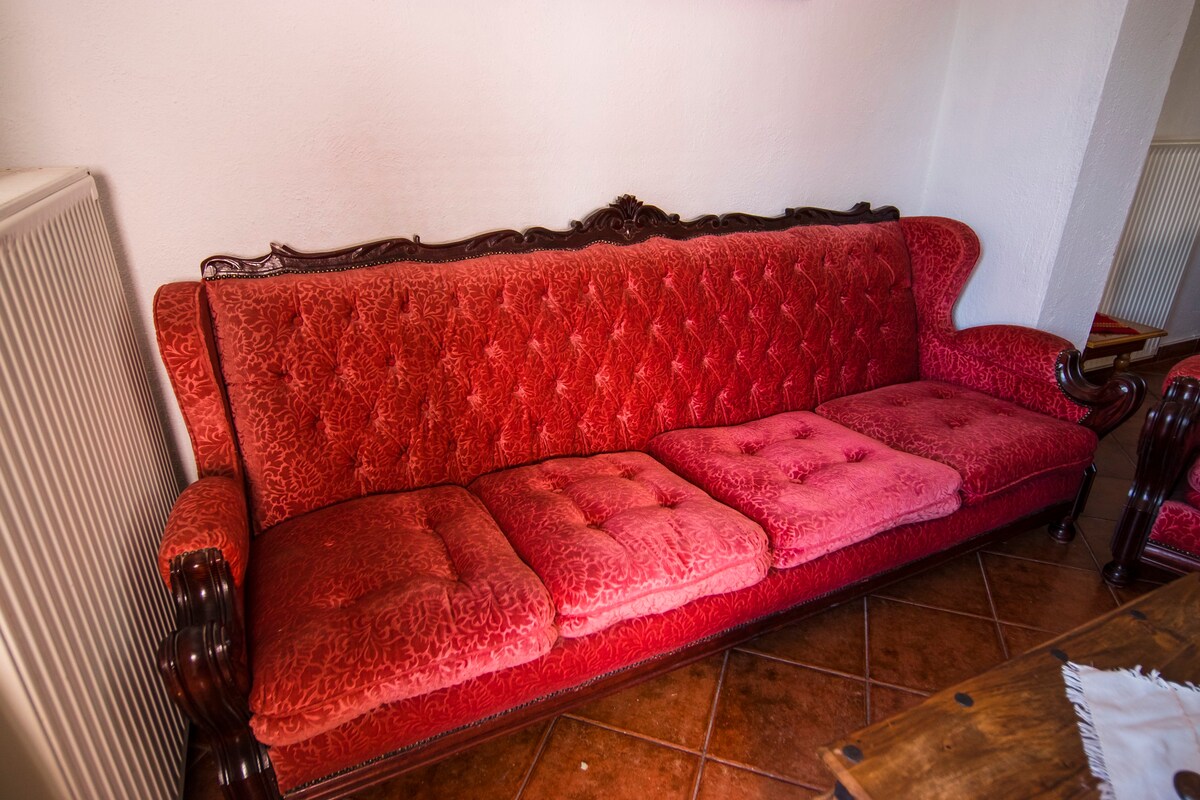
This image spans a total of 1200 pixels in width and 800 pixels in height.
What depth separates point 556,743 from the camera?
4.88 ft

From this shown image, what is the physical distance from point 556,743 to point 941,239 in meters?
2.12

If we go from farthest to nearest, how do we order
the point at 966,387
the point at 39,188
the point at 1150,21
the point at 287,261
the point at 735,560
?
1. the point at 966,387
2. the point at 1150,21
3. the point at 287,261
4. the point at 735,560
5. the point at 39,188

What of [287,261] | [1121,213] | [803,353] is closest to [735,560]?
[803,353]

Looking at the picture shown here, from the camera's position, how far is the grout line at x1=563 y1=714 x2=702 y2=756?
1.47 meters

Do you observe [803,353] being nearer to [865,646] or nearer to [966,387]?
[966,387]

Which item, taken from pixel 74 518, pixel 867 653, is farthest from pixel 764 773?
pixel 74 518

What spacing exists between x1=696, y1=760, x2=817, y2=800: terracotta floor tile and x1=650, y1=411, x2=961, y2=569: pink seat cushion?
453 millimetres

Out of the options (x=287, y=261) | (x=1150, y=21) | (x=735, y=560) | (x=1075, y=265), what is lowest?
(x=735, y=560)

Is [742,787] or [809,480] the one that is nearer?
[742,787]

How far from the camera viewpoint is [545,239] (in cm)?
196

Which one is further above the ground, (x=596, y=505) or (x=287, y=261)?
(x=287, y=261)

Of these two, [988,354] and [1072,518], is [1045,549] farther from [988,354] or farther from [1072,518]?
[988,354]

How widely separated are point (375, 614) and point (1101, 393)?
2.12 metres

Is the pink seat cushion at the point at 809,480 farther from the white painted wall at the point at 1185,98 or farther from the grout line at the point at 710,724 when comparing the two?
the white painted wall at the point at 1185,98
